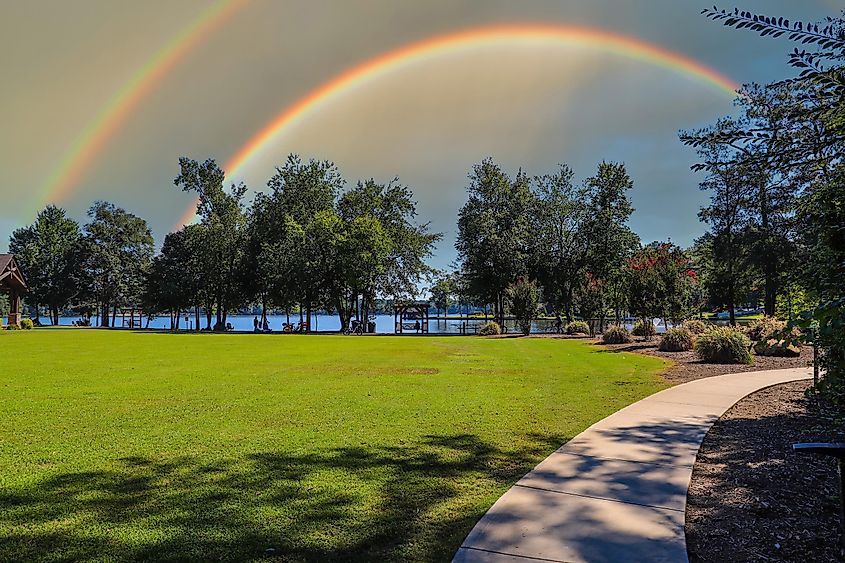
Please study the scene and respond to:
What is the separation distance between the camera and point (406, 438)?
591 cm

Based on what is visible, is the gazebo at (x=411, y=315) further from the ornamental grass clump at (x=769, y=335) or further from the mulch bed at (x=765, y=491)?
the mulch bed at (x=765, y=491)

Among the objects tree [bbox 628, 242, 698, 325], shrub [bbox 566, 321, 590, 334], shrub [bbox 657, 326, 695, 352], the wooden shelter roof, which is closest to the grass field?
shrub [bbox 657, 326, 695, 352]

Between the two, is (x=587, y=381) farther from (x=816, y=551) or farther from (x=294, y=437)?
(x=816, y=551)

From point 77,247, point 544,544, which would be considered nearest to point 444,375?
point 544,544

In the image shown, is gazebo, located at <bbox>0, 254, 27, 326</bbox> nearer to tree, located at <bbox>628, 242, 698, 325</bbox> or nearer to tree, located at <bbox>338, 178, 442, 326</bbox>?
tree, located at <bbox>338, 178, 442, 326</bbox>

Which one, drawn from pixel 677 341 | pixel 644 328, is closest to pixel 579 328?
pixel 644 328

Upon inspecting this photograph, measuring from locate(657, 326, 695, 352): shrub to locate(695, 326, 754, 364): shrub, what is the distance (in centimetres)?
294

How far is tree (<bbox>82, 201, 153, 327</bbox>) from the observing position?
57969mm

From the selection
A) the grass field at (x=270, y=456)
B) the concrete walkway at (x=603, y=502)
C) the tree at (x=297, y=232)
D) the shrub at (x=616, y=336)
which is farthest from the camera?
the tree at (x=297, y=232)

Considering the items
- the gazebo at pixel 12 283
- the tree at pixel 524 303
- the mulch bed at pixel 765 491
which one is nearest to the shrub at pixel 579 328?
the tree at pixel 524 303

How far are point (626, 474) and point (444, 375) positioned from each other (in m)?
6.94

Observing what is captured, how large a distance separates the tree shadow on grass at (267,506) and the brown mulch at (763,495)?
150cm

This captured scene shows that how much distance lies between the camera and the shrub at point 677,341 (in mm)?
16703

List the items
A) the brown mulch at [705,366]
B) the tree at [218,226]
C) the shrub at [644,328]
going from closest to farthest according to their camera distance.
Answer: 1. the brown mulch at [705,366]
2. the shrub at [644,328]
3. the tree at [218,226]
